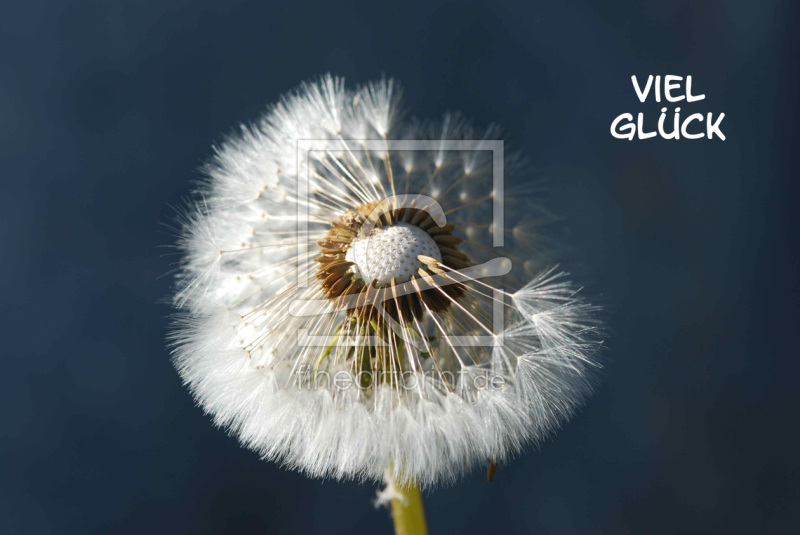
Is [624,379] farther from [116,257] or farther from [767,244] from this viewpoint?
[116,257]

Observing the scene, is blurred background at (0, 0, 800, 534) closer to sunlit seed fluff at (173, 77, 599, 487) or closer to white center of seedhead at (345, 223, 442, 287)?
sunlit seed fluff at (173, 77, 599, 487)

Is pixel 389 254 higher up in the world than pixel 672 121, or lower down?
lower down

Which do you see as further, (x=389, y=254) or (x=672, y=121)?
(x=672, y=121)

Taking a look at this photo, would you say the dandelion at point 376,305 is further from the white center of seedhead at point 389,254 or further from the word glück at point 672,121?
the word glück at point 672,121
